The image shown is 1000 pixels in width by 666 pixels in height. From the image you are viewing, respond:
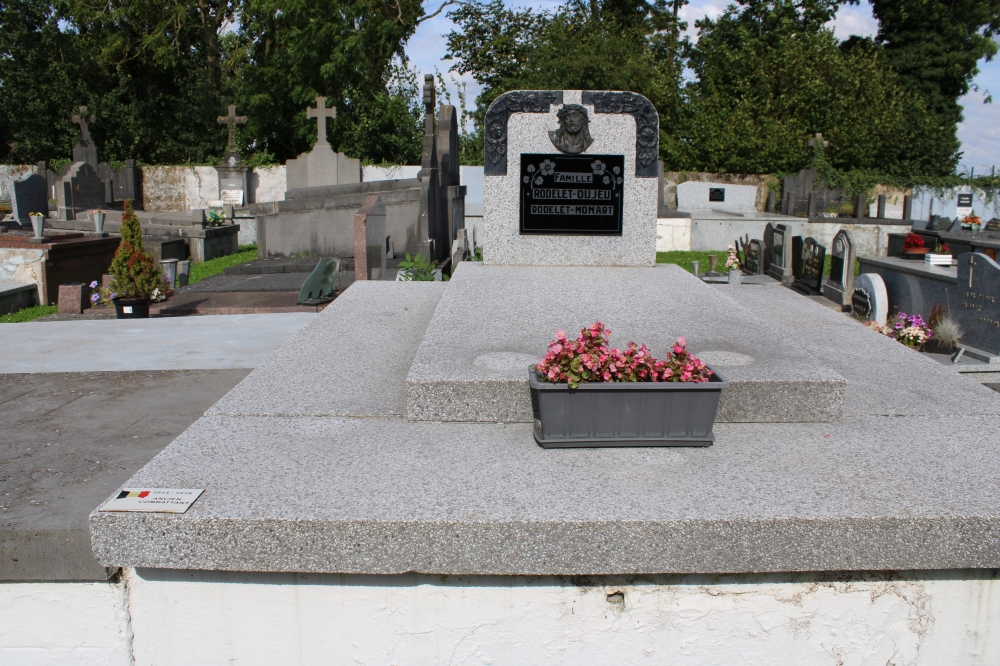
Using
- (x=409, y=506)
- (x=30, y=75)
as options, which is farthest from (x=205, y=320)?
(x=30, y=75)

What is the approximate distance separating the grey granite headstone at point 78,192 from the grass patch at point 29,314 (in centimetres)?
977

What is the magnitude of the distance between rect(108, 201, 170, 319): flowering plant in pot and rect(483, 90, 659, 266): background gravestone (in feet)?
14.4

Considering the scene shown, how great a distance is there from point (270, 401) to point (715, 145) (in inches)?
1099

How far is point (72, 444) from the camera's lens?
3.36 metres

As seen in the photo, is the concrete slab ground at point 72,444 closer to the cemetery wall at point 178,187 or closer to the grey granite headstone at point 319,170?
the grey granite headstone at point 319,170

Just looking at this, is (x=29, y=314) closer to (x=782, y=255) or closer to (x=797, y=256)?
(x=782, y=255)

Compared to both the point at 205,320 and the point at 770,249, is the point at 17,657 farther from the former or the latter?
the point at 770,249

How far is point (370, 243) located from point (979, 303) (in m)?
6.44

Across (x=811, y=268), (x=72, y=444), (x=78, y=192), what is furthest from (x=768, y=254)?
(x=78, y=192)

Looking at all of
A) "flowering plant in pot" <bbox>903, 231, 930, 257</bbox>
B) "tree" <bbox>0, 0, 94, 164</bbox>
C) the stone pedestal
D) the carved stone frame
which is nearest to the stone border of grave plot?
the carved stone frame

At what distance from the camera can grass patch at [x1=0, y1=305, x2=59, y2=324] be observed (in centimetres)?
1061

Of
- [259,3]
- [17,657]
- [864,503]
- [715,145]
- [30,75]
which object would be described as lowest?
[17,657]

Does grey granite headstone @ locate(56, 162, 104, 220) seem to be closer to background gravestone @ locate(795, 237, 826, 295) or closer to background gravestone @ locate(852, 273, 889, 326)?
background gravestone @ locate(795, 237, 826, 295)

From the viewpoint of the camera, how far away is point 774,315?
531cm
